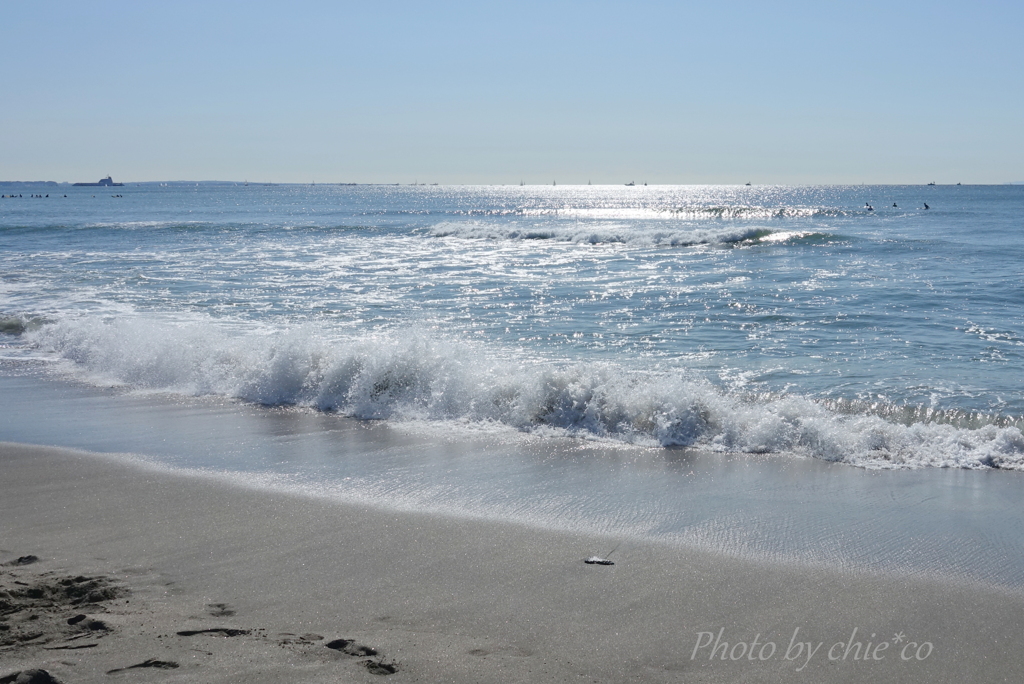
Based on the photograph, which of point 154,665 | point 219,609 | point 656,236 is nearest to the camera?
point 154,665

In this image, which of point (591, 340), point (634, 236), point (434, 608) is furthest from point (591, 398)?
point (634, 236)

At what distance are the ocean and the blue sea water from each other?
43 millimetres

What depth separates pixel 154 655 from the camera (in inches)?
141

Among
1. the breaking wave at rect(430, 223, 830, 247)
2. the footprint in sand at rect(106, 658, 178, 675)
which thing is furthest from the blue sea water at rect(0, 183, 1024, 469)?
the breaking wave at rect(430, 223, 830, 247)

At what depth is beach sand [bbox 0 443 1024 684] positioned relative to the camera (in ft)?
12.0

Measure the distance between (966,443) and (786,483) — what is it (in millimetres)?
2077

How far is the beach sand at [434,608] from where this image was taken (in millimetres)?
3662

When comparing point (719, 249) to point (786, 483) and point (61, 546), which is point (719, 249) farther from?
point (61, 546)

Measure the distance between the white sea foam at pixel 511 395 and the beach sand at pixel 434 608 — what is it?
2745 mm

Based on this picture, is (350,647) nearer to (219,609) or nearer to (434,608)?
(434,608)

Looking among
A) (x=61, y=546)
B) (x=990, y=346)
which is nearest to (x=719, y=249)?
(x=990, y=346)

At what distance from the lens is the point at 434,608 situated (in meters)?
4.28

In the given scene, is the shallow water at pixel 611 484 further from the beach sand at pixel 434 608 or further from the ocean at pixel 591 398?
the beach sand at pixel 434 608

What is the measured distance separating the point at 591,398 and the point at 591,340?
4022mm
